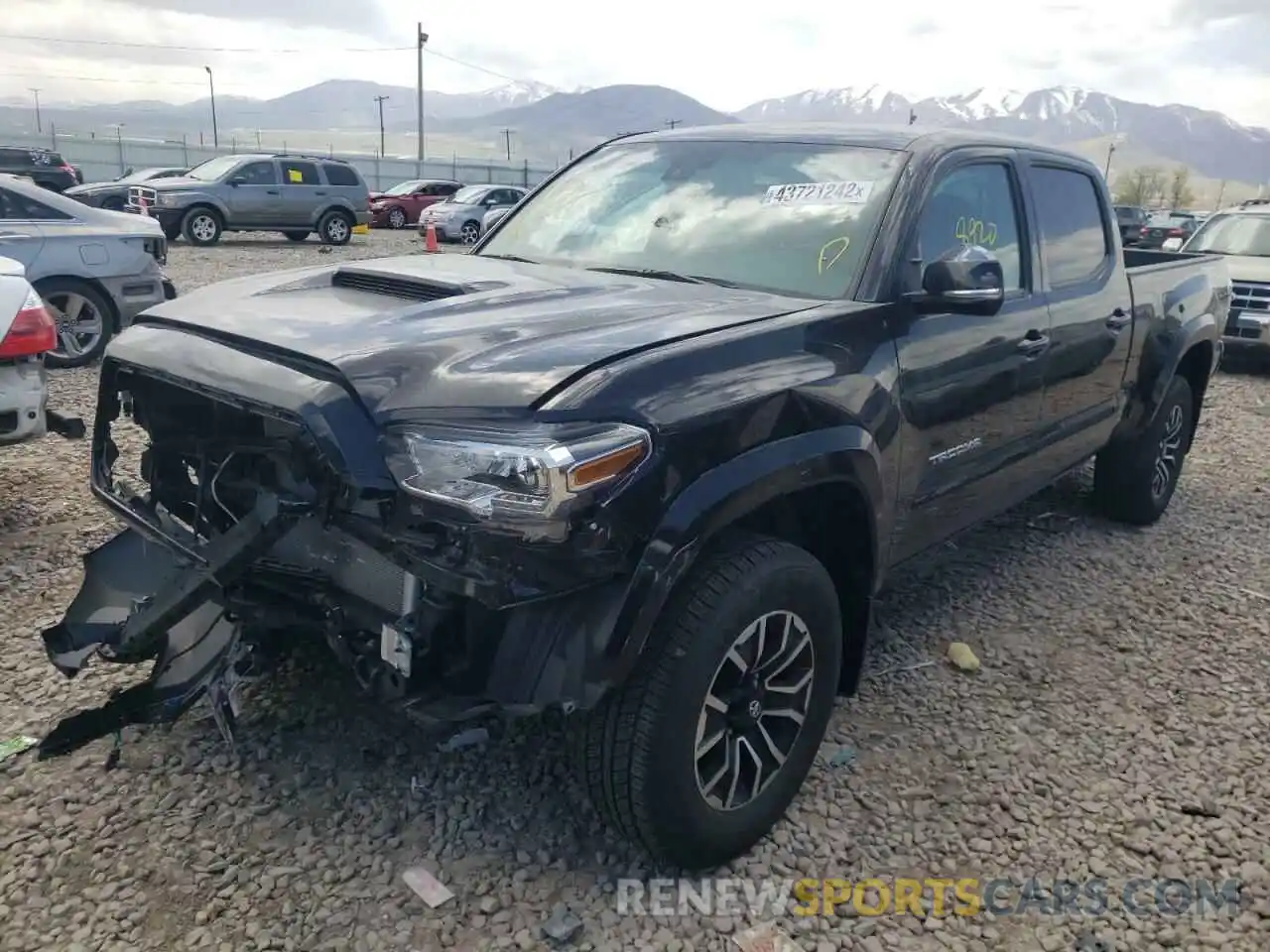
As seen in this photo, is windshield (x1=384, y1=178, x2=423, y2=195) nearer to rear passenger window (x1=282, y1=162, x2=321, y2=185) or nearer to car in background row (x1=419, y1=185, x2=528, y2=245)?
car in background row (x1=419, y1=185, x2=528, y2=245)

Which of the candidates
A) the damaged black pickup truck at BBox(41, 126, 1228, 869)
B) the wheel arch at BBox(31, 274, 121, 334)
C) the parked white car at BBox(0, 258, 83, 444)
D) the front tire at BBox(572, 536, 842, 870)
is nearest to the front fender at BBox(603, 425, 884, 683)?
the damaged black pickup truck at BBox(41, 126, 1228, 869)

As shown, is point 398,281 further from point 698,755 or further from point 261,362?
point 698,755

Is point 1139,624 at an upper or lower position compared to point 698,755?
lower

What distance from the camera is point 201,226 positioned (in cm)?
1919

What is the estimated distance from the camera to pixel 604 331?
2459 mm

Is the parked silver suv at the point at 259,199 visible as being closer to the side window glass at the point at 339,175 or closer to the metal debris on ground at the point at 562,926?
the side window glass at the point at 339,175

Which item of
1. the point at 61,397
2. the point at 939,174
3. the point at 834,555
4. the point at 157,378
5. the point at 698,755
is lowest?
the point at 61,397

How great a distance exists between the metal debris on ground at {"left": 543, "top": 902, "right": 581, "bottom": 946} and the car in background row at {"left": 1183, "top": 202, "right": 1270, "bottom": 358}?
9.31 m

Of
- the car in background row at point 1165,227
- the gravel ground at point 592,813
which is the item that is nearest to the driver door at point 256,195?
the car in background row at point 1165,227

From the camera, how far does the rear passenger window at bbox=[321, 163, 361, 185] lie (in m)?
20.8

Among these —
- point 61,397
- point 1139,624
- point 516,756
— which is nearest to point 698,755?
point 516,756

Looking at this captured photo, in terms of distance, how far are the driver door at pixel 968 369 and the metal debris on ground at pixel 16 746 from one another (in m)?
2.71

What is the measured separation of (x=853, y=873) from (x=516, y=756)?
104 cm

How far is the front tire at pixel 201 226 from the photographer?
1898 centimetres
